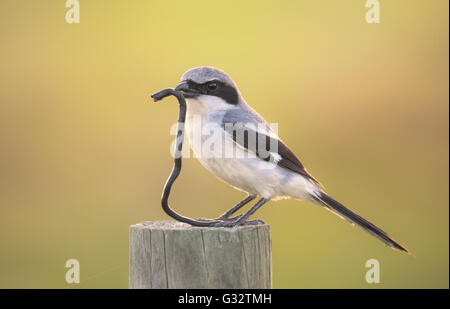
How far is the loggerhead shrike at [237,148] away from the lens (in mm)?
4711

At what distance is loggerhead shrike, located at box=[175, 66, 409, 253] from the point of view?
4.71 metres

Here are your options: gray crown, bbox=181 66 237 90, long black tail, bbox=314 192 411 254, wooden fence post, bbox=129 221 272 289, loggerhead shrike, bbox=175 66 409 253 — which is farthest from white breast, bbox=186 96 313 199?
wooden fence post, bbox=129 221 272 289

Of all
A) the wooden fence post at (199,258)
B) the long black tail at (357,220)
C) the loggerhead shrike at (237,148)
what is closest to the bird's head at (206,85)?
the loggerhead shrike at (237,148)

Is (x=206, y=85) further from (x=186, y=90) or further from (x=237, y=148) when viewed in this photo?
(x=237, y=148)

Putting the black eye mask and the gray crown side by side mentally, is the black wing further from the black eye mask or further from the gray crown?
the gray crown

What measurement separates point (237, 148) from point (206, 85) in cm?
55

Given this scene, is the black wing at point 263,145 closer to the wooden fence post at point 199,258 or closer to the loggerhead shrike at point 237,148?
the loggerhead shrike at point 237,148

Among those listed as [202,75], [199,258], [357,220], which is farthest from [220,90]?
[199,258]

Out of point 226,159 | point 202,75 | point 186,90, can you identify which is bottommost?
point 226,159

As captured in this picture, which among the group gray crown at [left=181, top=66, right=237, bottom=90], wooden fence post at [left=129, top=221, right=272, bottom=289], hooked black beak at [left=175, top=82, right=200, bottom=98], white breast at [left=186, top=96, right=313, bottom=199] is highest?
gray crown at [left=181, top=66, right=237, bottom=90]

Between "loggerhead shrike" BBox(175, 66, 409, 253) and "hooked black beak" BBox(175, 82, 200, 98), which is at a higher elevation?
"hooked black beak" BBox(175, 82, 200, 98)

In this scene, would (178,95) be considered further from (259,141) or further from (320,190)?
(320,190)

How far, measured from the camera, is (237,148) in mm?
4738

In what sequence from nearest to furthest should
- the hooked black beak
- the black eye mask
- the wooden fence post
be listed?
the wooden fence post, the hooked black beak, the black eye mask
